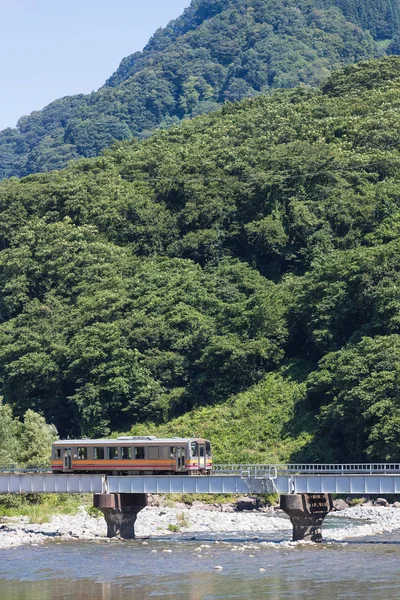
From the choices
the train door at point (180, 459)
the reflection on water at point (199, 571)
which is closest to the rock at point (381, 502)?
the reflection on water at point (199, 571)

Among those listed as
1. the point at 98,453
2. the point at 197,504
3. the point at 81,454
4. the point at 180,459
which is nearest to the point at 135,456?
the point at 98,453

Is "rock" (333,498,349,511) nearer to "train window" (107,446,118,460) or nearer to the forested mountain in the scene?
the forested mountain

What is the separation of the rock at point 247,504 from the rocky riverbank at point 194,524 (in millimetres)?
→ 866

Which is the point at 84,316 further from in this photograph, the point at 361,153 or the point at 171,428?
the point at 361,153

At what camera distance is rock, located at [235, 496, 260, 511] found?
3256 inches

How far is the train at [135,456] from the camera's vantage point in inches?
2581

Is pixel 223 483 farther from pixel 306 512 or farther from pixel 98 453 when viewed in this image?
pixel 98 453

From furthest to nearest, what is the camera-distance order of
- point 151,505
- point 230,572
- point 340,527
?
point 151,505
point 340,527
point 230,572

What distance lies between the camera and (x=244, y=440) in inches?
3632

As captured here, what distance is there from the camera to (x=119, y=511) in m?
65.3

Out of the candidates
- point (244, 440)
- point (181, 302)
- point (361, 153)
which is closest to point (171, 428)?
point (244, 440)

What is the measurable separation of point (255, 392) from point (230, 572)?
4713 cm

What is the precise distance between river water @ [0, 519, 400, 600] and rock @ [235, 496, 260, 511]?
1846 centimetres

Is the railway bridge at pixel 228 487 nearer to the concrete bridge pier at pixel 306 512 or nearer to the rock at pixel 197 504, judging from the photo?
the concrete bridge pier at pixel 306 512
